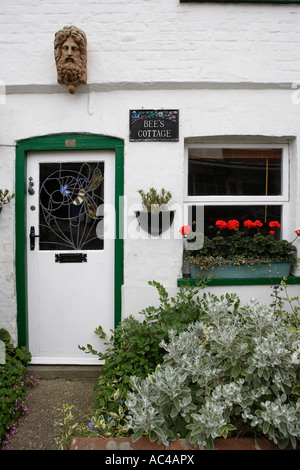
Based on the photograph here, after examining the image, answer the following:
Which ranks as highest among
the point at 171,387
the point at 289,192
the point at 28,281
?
the point at 289,192

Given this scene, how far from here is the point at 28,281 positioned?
3510 millimetres

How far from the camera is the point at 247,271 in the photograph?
3320 millimetres

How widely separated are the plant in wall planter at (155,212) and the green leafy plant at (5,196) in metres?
1.30

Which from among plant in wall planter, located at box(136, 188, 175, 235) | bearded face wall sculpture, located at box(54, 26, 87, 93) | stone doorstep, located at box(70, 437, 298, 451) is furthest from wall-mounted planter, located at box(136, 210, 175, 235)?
stone doorstep, located at box(70, 437, 298, 451)

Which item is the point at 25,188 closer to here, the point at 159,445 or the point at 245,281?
the point at 245,281

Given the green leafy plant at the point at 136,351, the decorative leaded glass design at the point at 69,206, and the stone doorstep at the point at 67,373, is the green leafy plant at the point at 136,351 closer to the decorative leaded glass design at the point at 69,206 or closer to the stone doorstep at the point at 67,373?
the stone doorstep at the point at 67,373

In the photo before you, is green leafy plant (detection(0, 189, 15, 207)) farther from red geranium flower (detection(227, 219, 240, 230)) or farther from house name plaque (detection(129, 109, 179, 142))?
red geranium flower (detection(227, 219, 240, 230))

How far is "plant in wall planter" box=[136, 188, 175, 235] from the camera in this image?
3.21 m

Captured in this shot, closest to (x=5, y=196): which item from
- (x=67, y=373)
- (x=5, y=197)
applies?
(x=5, y=197)

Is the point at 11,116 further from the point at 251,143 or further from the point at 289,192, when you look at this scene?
the point at 289,192

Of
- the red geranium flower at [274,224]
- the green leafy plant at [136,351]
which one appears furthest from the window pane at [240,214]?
the green leafy plant at [136,351]

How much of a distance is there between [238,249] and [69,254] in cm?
183
